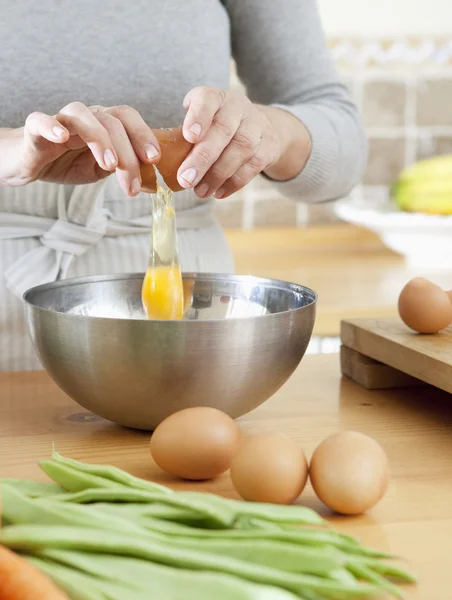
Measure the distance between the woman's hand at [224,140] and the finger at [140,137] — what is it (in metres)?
0.04

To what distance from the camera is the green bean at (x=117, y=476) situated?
641 mm

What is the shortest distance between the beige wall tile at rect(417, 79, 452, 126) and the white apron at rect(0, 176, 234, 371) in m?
1.49

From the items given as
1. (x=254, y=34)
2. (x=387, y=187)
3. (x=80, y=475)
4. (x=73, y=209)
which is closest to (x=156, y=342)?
(x=80, y=475)

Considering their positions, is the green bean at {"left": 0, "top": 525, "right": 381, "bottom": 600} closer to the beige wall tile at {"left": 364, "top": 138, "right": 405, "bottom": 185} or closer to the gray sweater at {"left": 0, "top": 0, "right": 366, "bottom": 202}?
the gray sweater at {"left": 0, "top": 0, "right": 366, "bottom": 202}

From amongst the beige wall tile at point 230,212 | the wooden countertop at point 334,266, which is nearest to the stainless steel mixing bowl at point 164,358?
the wooden countertop at point 334,266

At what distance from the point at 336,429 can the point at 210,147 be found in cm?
33

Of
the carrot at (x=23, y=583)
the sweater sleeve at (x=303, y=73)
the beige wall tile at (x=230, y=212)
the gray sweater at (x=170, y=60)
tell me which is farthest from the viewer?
the beige wall tile at (x=230, y=212)

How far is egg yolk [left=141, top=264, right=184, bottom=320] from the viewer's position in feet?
3.29

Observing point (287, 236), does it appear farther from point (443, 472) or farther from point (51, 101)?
point (443, 472)

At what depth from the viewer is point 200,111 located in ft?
3.19

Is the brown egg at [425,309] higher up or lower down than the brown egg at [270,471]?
higher up

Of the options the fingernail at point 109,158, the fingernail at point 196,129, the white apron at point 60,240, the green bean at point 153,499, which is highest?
the fingernail at point 196,129

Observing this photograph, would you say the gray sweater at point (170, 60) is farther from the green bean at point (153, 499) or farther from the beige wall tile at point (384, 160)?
the beige wall tile at point (384, 160)

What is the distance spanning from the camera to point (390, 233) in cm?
235
